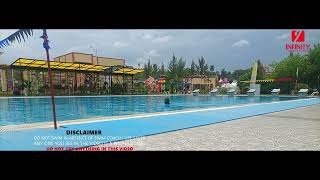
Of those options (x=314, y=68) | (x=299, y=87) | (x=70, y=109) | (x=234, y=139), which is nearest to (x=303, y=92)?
(x=299, y=87)

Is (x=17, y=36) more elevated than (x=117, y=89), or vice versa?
(x=17, y=36)

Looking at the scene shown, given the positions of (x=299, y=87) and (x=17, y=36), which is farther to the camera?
(x=299, y=87)

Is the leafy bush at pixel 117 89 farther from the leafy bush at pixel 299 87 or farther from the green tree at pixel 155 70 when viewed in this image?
the leafy bush at pixel 299 87

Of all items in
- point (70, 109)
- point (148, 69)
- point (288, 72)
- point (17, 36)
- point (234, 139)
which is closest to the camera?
point (17, 36)

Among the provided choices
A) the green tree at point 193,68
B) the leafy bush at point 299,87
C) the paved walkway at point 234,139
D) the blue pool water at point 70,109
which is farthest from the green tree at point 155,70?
the paved walkway at point 234,139

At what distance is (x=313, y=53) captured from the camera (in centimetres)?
2659

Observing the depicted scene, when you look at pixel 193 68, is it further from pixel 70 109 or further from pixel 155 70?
pixel 70 109

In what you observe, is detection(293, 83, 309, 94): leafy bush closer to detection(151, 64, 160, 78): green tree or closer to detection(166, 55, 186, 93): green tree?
detection(166, 55, 186, 93): green tree
